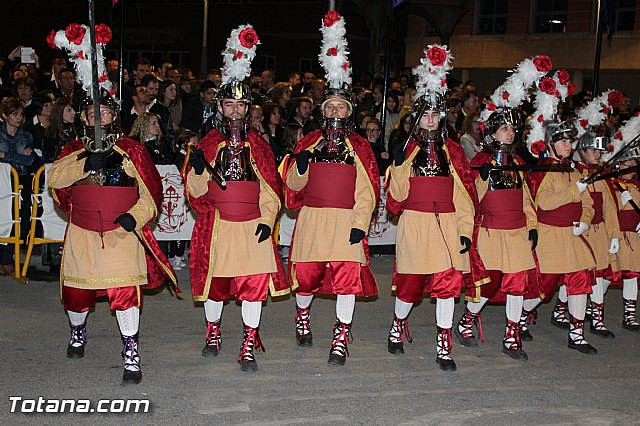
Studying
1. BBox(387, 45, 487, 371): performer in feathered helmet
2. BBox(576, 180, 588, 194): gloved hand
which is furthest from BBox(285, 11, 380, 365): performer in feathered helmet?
BBox(576, 180, 588, 194): gloved hand

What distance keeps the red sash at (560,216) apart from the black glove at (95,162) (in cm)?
376

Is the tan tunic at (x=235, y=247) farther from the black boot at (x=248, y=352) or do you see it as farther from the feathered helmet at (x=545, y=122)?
the feathered helmet at (x=545, y=122)

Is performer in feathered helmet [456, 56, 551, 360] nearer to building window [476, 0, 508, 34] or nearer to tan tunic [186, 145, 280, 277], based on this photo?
tan tunic [186, 145, 280, 277]

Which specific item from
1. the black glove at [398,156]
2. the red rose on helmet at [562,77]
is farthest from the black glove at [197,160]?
the red rose on helmet at [562,77]

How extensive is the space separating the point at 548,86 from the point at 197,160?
3.14 metres

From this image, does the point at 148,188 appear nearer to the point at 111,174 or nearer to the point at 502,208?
the point at 111,174

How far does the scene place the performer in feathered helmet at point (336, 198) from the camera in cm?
700

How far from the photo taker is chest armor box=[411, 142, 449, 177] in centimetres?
695

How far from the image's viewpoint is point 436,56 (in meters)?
6.94

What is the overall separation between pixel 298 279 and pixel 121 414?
6.93 ft

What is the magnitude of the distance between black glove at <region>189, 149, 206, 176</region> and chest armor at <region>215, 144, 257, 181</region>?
0.27 m

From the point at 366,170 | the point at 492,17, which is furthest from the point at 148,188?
the point at 492,17

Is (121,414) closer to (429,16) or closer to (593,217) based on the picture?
(593,217)

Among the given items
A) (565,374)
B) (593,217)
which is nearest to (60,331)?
(565,374)
